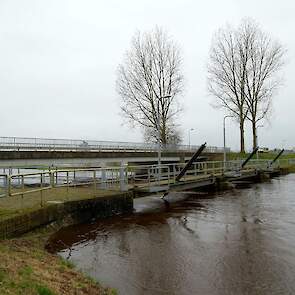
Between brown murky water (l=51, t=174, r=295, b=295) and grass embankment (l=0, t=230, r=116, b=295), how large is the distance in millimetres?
646

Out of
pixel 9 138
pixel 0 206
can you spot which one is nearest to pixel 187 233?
pixel 0 206

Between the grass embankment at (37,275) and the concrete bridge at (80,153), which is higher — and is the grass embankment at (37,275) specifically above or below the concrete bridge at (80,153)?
below

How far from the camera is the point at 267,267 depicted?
27.8ft

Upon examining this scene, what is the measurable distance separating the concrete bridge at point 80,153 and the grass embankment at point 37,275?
591 inches

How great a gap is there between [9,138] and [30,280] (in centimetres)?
2772

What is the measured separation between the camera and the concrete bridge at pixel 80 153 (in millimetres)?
28734

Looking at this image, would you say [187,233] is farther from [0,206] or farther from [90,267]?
[0,206]

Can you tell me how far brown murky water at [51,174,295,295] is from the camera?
7.48m

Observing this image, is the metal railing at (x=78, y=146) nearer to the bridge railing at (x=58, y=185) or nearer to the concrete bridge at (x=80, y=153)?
the concrete bridge at (x=80, y=153)

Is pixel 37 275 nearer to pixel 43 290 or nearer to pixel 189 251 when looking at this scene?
pixel 43 290

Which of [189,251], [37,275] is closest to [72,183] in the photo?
[189,251]

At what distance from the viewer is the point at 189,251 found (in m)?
10.0

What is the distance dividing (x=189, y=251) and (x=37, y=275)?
4.65 metres

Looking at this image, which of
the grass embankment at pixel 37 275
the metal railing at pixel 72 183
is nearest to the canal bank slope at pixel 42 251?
the grass embankment at pixel 37 275
